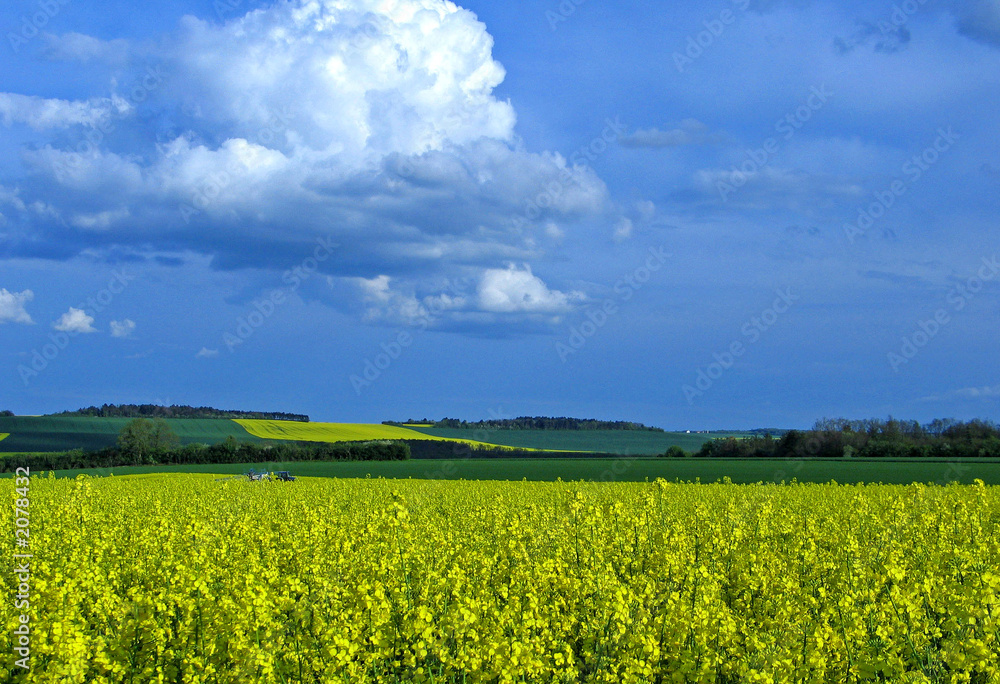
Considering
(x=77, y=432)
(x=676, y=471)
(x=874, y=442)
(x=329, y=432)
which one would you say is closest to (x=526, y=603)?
(x=676, y=471)

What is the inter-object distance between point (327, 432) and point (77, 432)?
102 ft

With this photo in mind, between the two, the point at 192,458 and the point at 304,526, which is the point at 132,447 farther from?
the point at 304,526

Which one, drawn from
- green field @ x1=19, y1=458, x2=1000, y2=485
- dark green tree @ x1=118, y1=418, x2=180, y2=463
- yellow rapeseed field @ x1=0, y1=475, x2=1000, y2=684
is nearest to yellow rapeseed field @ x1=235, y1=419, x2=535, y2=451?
dark green tree @ x1=118, y1=418, x2=180, y2=463

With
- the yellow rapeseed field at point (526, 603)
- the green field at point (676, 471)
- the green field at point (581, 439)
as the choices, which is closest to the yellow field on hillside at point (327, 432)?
the green field at point (581, 439)

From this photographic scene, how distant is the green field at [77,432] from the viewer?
8012 centimetres

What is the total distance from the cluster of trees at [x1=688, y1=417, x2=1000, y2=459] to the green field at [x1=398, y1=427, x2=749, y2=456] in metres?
16.3

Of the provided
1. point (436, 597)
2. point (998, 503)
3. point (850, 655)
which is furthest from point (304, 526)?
point (998, 503)

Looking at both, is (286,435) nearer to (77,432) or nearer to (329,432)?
(329,432)

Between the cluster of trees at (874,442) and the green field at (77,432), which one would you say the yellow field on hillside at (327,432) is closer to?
the green field at (77,432)

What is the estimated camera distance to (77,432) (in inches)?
3423

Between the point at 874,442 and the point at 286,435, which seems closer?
the point at 874,442

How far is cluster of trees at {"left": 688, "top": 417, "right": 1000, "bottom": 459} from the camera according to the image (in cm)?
6297

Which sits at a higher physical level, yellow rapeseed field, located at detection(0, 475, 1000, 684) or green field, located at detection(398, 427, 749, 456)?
yellow rapeseed field, located at detection(0, 475, 1000, 684)

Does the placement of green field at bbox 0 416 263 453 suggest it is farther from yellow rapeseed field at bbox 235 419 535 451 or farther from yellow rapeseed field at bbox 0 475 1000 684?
yellow rapeseed field at bbox 0 475 1000 684
